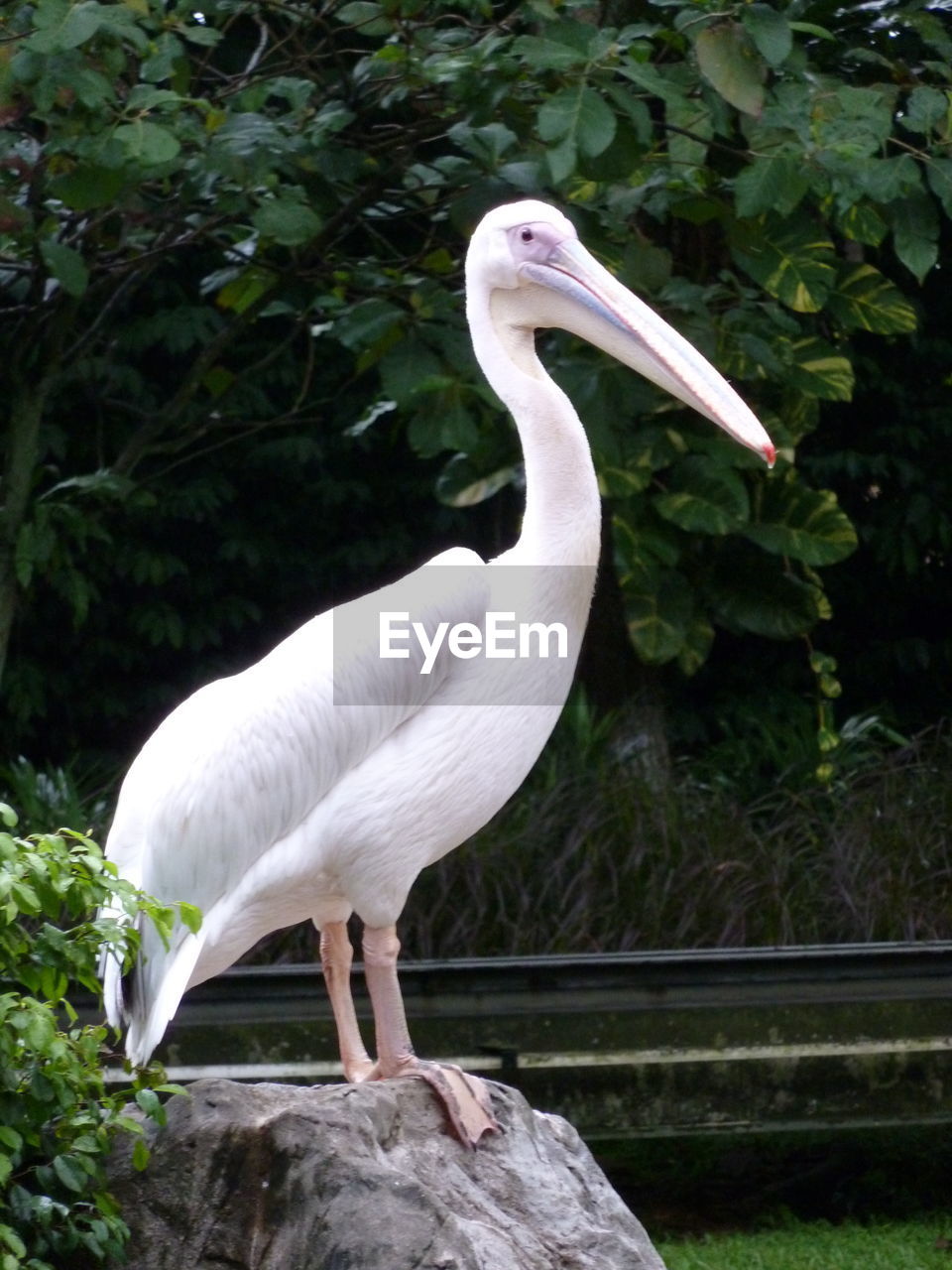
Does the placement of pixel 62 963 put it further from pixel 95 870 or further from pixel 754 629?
pixel 754 629

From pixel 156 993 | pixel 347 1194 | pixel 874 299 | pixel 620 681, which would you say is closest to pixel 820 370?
pixel 874 299

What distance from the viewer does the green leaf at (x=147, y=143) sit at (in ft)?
12.9

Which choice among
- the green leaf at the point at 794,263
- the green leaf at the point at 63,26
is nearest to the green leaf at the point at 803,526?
the green leaf at the point at 794,263

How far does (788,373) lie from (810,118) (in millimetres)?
1051

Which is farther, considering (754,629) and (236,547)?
(236,547)

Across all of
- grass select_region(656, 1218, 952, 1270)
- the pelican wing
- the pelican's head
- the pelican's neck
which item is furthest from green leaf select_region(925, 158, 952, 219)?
grass select_region(656, 1218, 952, 1270)

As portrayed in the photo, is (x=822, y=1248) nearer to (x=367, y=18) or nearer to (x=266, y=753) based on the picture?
(x=266, y=753)

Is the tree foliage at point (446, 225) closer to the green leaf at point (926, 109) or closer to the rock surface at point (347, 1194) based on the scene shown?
the green leaf at point (926, 109)

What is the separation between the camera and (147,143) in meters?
3.97

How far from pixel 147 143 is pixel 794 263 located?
190 cm

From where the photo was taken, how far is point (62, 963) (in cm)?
301

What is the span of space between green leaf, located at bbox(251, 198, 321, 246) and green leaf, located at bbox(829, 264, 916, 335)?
6.74ft

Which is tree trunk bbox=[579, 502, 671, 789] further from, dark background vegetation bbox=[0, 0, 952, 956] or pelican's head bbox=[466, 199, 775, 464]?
pelican's head bbox=[466, 199, 775, 464]

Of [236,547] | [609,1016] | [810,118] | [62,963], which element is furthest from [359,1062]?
[236,547]
